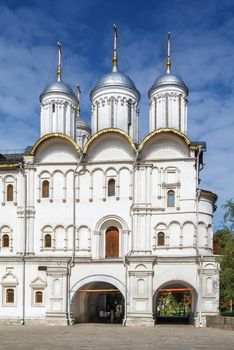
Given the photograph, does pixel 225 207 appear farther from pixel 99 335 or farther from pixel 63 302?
pixel 63 302

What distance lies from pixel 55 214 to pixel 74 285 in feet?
14.2

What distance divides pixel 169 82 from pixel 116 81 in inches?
135

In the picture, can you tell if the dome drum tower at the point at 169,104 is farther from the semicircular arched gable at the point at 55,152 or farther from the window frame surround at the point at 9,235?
the window frame surround at the point at 9,235

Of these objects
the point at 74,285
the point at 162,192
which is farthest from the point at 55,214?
the point at 162,192

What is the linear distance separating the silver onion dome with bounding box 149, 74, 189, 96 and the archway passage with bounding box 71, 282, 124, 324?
42.2ft

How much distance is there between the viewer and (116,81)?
35.2 meters

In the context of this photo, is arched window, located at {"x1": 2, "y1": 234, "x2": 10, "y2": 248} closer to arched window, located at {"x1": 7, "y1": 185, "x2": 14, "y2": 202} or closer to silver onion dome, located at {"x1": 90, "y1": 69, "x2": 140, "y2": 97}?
arched window, located at {"x1": 7, "y1": 185, "x2": 14, "y2": 202}

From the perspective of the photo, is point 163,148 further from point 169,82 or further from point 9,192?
point 9,192

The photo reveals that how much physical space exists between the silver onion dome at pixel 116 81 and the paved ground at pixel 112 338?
15.2 m

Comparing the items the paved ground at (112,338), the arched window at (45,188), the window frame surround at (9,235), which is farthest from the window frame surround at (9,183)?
the paved ground at (112,338)

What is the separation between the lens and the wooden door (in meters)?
32.3

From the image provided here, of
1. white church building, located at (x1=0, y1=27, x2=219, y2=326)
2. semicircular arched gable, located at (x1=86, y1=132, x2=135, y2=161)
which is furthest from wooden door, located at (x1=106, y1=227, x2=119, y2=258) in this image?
semicircular arched gable, located at (x1=86, y1=132, x2=135, y2=161)

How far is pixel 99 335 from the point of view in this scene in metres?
24.8

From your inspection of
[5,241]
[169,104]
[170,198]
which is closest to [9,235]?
[5,241]
